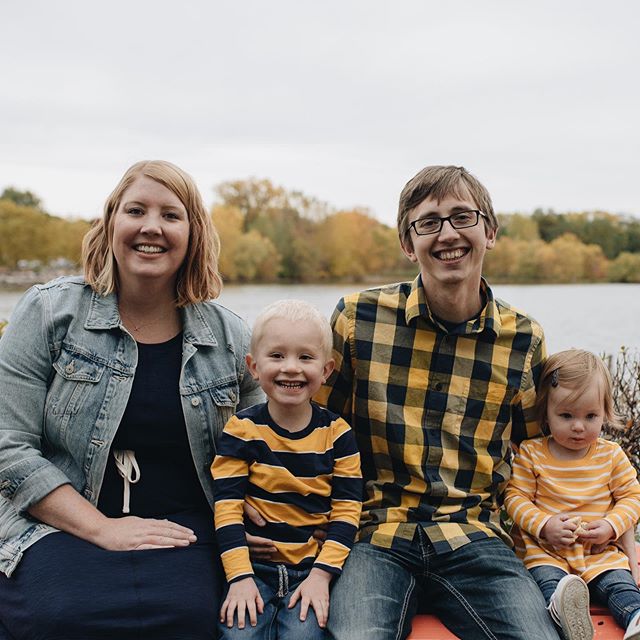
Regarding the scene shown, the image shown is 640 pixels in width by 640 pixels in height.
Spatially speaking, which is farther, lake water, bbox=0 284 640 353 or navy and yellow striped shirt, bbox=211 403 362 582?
lake water, bbox=0 284 640 353

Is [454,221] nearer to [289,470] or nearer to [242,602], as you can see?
[289,470]

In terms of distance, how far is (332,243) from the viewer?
1064 cm

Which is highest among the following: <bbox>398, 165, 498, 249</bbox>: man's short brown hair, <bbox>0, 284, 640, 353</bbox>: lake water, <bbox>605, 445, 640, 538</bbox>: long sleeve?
<bbox>398, 165, 498, 249</bbox>: man's short brown hair

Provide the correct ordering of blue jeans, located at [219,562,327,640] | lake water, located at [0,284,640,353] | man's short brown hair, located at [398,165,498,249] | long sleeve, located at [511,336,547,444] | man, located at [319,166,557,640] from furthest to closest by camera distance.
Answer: lake water, located at [0,284,640,353] < long sleeve, located at [511,336,547,444] < man's short brown hair, located at [398,165,498,249] < man, located at [319,166,557,640] < blue jeans, located at [219,562,327,640]

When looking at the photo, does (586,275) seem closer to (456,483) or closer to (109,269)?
(456,483)

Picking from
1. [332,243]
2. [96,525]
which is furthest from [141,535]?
[332,243]

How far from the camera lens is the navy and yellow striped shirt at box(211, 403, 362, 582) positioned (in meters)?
2.61

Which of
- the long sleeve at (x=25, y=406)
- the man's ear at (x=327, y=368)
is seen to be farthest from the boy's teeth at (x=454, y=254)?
the long sleeve at (x=25, y=406)

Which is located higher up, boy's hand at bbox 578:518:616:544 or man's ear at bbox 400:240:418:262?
man's ear at bbox 400:240:418:262

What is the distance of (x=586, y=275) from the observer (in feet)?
26.1

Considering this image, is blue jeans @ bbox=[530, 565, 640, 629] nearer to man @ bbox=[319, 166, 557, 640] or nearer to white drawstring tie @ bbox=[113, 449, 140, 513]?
man @ bbox=[319, 166, 557, 640]

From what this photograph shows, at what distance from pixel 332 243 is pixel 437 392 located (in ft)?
25.7

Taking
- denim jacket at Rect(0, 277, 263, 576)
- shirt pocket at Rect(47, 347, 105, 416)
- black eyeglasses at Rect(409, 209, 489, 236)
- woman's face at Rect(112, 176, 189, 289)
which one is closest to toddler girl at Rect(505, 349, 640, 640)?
black eyeglasses at Rect(409, 209, 489, 236)

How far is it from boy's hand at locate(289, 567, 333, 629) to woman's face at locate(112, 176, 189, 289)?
1257mm
